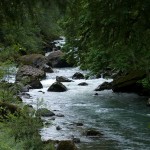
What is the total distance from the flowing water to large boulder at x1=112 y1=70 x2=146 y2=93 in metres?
0.58

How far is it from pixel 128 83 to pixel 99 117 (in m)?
7.02

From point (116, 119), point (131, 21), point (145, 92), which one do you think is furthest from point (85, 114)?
point (131, 21)

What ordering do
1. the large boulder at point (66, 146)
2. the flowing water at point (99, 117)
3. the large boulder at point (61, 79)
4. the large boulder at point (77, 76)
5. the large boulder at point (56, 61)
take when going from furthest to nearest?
1. the large boulder at point (56, 61)
2. the large boulder at point (77, 76)
3. the large boulder at point (61, 79)
4. the flowing water at point (99, 117)
5. the large boulder at point (66, 146)

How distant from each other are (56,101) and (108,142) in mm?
8790

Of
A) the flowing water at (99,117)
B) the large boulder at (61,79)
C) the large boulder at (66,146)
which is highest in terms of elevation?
the large boulder at (61,79)

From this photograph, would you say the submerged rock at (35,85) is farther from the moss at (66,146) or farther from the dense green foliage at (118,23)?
the dense green foliage at (118,23)

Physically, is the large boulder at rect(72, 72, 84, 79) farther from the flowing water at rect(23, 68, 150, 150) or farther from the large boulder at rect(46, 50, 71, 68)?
the large boulder at rect(46, 50, 71, 68)

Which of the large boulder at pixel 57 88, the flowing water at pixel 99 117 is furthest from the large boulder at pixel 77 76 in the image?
the large boulder at pixel 57 88

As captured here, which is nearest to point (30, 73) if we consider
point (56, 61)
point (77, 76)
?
point (77, 76)

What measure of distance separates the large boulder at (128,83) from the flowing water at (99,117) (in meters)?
0.58

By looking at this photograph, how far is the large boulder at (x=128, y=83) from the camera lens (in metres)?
24.3

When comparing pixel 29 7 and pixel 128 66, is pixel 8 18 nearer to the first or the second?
pixel 29 7

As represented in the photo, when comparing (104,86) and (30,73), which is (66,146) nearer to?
(104,86)

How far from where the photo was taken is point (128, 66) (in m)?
21.8
